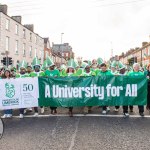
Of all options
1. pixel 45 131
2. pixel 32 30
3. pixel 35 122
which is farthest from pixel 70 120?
pixel 32 30

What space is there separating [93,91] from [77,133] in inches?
124

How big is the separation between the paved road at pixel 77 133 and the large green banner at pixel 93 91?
0.83 meters

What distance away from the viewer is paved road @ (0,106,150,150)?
6.12 meters

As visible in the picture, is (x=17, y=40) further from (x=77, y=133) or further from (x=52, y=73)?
(x=77, y=133)

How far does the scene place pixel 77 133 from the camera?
7.20 metres

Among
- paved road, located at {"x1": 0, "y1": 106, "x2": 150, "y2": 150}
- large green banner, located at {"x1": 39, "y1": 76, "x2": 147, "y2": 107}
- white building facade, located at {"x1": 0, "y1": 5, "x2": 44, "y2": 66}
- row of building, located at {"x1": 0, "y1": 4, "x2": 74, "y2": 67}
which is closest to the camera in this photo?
paved road, located at {"x1": 0, "y1": 106, "x2": 150, "y2": 150}

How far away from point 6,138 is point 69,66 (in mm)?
4673

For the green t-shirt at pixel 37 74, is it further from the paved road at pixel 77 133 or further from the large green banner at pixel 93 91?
the paved road at pixel 77 133

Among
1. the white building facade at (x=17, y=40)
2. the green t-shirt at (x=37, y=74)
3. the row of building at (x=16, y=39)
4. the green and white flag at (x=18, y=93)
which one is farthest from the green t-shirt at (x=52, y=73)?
the white building facade at (x=17, y=40)

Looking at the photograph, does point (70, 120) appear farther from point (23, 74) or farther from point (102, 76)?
point (23, 74)

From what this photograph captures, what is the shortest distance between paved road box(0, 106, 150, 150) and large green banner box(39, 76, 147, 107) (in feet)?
2.74

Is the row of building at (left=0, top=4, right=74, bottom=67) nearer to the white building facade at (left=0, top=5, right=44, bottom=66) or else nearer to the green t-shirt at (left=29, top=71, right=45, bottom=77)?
A: the white building facade at (left=0, top=5, right=44, bottom=66)

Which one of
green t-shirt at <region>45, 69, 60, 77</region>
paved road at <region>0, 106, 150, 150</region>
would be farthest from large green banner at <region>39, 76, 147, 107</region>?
paved road at <region>0, 106, 150, 150</region>

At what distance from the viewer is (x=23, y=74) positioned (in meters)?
11.2
